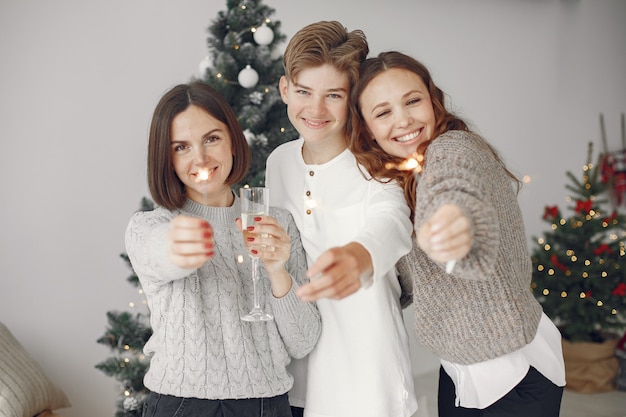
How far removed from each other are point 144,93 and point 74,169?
1.80 ft

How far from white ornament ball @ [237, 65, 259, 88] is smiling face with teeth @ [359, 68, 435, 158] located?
2.99ft

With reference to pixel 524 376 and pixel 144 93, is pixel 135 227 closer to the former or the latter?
pixel 524 376

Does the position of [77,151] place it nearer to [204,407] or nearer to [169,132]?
[169,132]

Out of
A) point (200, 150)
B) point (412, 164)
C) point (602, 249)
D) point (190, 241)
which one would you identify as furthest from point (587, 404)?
point (190, 241)

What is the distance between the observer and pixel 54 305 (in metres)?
3.14

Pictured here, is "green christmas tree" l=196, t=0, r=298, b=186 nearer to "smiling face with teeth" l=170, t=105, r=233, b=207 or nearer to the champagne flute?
"smiling face with teeth" l=170, t=105, r=233, b=207

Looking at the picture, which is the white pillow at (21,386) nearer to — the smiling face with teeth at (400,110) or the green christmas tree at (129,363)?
the green christmas tree at (129,363)

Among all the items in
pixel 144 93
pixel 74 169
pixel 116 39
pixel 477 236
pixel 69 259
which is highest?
pixel 116 39

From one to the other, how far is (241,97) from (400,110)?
109 cm

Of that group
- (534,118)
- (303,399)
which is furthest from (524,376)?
(534,118)

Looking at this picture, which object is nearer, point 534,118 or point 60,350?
point 60,350

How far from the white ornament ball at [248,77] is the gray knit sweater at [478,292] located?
117cm

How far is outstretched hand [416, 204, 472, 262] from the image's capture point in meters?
1.08

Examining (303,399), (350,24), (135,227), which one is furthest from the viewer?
(350,24)
